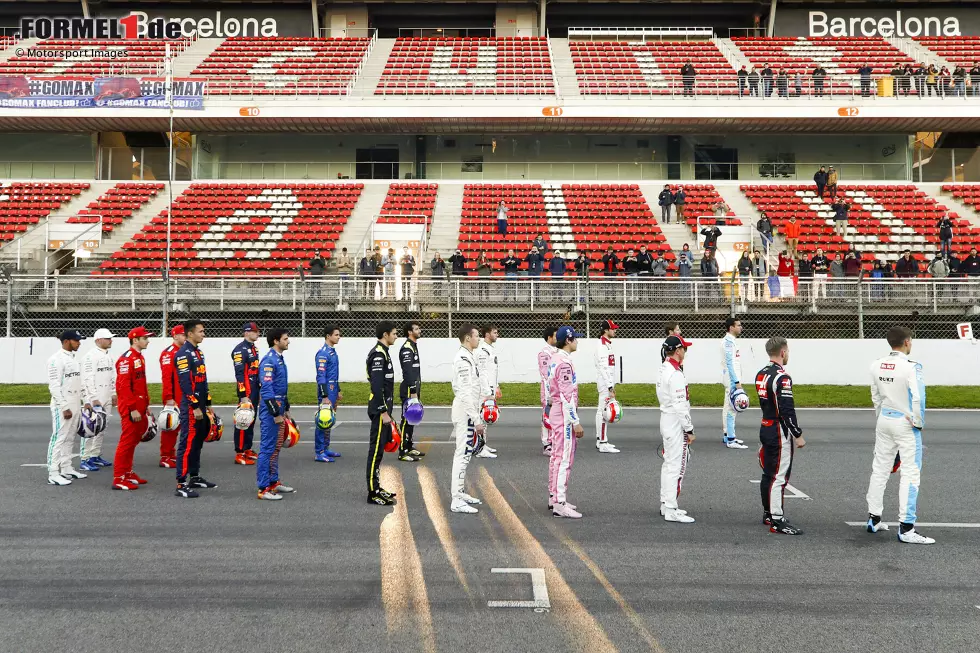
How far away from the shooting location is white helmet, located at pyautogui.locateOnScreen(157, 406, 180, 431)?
9.29 meters

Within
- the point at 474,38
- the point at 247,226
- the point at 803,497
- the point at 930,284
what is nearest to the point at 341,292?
the point at 247,226

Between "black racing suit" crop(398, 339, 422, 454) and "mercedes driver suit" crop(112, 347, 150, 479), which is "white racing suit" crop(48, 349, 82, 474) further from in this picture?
"black racing suit" crop(398, 339, 422, 454)

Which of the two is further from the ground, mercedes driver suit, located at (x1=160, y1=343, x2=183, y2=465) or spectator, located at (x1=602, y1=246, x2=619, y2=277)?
spectator, located at (x1=602, y1=246, x2=619, y2=277)

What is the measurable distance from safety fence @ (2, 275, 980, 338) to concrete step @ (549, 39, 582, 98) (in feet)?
51.8

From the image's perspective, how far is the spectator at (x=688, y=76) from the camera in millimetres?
33500

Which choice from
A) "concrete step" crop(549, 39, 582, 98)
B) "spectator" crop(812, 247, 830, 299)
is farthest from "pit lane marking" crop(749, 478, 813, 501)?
"concrete step" crop(549, 39, 582, 98)

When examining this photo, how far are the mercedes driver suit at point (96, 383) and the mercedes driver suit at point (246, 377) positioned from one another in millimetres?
1704

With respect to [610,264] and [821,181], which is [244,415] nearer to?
[610,264]

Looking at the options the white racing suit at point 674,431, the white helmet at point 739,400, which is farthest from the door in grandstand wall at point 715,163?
the white racing suit at point 674,431

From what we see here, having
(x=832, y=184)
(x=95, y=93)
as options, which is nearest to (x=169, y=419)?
(x=95, y=93)

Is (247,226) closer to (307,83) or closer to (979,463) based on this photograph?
(307,83)

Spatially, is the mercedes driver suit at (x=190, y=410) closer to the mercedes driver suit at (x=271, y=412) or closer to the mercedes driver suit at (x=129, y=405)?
the mercedes driver suit at (x=129, y=405)

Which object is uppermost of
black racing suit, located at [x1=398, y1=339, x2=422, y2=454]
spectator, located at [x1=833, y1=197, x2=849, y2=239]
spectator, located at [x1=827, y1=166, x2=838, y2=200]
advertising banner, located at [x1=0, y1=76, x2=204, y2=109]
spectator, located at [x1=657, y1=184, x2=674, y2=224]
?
advertising banner, located at [x1=0, y1=76, x2=204, y2=109]

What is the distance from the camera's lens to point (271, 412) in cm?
850
